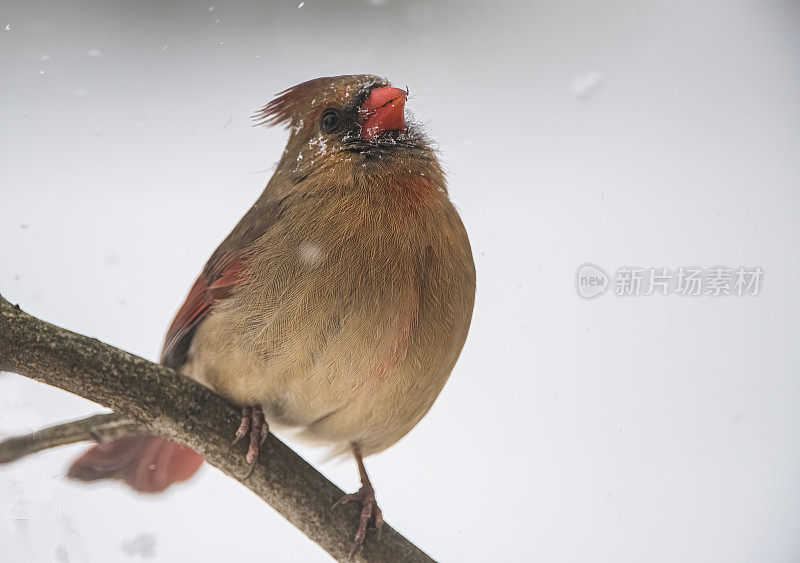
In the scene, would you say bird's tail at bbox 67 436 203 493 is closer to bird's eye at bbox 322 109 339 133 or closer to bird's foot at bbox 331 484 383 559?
bird's foot at bbox 331 484 383 559

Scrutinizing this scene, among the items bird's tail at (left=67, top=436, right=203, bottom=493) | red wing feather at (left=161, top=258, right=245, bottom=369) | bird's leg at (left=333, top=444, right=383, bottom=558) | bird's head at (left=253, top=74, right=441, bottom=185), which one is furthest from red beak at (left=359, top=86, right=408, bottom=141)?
bird's tail at (left=67, top=436, right=203, bottom=493)

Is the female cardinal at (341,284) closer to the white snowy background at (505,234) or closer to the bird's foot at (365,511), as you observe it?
the bird's foot at (365,511)

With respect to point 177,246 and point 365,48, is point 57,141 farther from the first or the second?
point 365,48

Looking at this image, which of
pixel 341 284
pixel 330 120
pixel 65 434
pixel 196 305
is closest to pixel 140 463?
pixel 65 434

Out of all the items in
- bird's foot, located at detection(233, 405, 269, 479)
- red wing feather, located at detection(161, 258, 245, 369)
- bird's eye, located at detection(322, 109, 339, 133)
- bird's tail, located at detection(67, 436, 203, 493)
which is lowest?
bird's tail, located at detection(67, 436, 203, 493)

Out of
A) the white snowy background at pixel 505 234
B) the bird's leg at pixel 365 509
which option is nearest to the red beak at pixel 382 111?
the white snowy background at pixel 505 234

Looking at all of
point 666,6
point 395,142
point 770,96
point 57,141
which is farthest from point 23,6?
point 770,96
